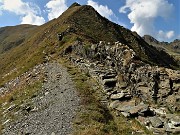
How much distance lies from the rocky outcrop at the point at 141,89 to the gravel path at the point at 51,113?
4.75 m

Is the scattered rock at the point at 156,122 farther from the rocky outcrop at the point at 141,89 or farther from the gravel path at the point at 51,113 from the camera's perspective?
the gravel path at the point at 51,113

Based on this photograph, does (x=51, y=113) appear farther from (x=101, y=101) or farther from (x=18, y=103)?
(x=18, y=103)

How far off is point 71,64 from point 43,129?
106 feet

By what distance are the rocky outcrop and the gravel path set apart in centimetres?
475

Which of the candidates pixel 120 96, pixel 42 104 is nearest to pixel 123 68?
pixel 120 96

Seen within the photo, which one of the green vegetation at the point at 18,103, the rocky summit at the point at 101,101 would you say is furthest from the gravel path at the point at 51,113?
the green vegetation at the point at 18,103

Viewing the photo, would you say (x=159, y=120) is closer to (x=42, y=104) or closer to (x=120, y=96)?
(x=120, y=96)

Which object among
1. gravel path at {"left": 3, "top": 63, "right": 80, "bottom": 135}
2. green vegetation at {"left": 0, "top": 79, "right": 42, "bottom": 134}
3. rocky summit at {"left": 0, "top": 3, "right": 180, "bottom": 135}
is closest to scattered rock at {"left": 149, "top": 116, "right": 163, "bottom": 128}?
rocky summit at {"left": 0, "top": 3, "right": 180, "bottom": 135}

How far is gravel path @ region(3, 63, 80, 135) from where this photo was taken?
2609 cm

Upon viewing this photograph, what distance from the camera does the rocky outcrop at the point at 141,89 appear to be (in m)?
28.3

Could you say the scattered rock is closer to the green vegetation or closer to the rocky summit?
the rocky summit

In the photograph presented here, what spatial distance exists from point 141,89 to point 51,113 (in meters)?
10.6

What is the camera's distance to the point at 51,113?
3019 centimetres

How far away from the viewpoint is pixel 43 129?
2611 centimetres
